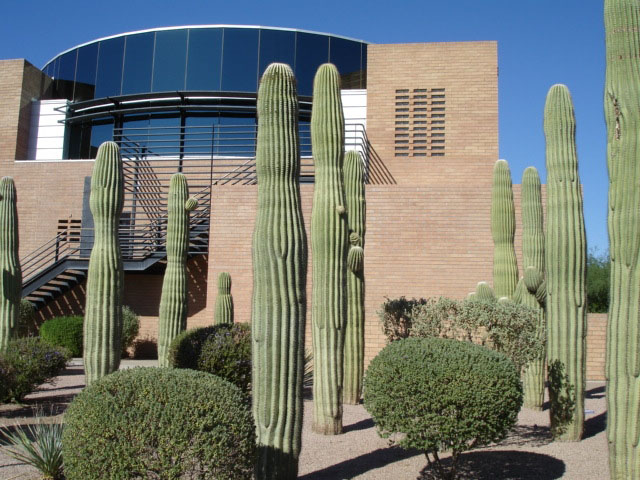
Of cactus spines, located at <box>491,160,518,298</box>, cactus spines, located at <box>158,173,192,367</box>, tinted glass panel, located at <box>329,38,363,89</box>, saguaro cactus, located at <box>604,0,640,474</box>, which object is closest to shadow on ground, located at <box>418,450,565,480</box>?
saguaro cactus, located at <box>604,0,640,474</box>

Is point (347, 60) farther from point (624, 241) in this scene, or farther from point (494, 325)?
point (624, 241)

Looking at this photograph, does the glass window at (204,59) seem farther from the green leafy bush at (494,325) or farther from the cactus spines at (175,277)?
the green leafy bush at (494,325)

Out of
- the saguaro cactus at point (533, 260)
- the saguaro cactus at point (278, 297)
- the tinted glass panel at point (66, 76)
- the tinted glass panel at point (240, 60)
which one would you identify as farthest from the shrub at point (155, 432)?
the tinted glass panel at point (66, 76)

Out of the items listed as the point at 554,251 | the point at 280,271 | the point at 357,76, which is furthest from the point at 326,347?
the point at 357,76

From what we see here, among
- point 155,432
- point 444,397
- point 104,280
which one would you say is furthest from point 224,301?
point 155,432

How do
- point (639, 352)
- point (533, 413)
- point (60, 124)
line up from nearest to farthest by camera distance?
point (639, 352)
point (533, 413)
point (60, 124)

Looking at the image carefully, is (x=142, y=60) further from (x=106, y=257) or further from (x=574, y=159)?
(x=574, y=159)

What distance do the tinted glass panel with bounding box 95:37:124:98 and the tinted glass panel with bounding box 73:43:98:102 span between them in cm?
27

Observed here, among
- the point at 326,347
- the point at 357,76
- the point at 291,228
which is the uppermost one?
the point at 357,76

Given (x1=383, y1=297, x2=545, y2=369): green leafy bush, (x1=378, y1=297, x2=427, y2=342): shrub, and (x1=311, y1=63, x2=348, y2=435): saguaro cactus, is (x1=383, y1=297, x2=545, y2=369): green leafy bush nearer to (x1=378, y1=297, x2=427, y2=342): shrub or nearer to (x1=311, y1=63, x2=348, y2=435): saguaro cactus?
(x1=378, y1=297, x2=427, y2=342): shrub

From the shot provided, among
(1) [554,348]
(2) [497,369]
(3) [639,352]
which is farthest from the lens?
(1) [554,348]

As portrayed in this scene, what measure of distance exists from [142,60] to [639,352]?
22750 millimetres

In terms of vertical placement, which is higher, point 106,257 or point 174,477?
point 106,257

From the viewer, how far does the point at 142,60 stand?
24547 millimetres
